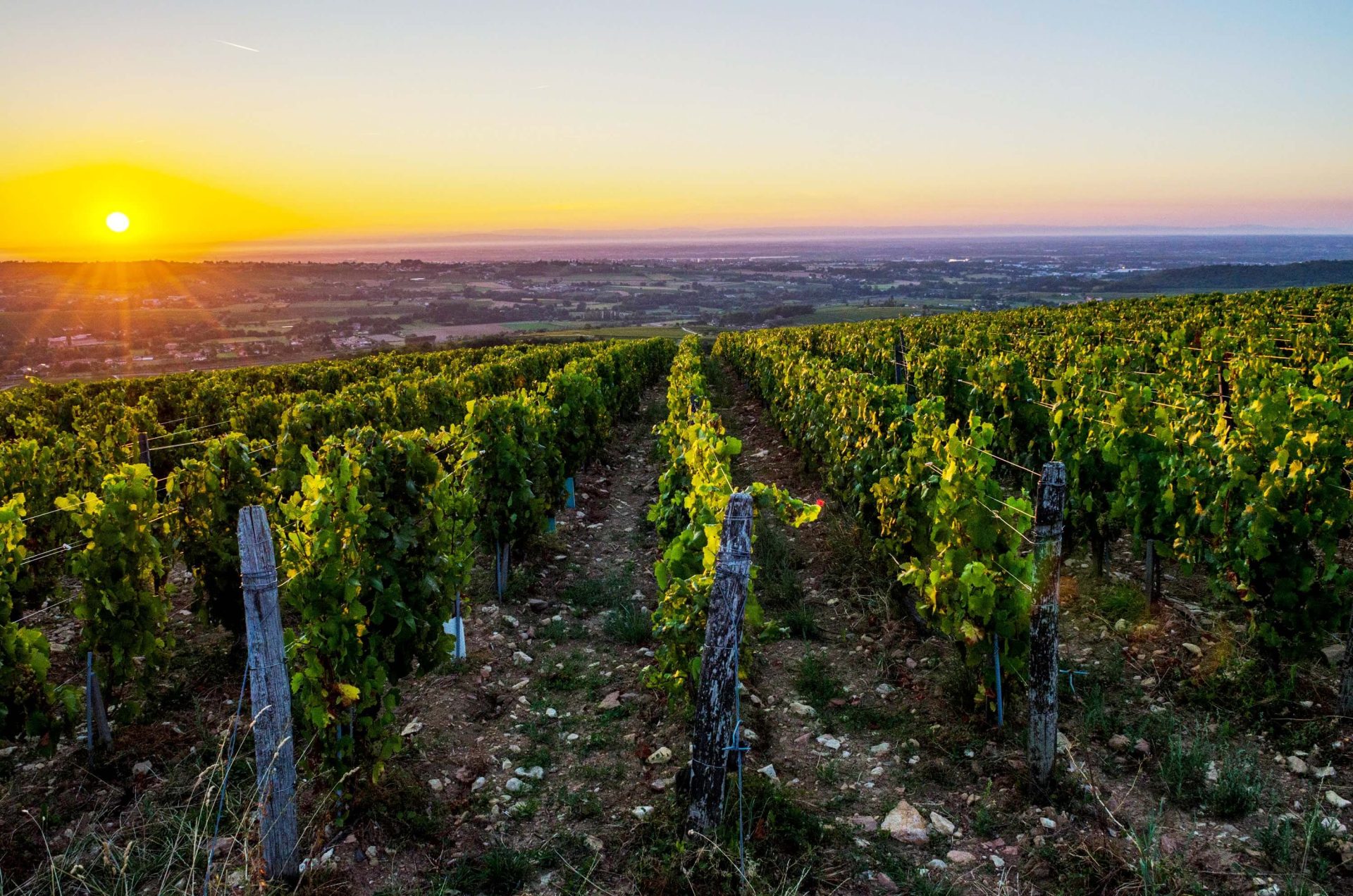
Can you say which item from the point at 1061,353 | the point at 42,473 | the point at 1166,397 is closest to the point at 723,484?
the point at 1166,397

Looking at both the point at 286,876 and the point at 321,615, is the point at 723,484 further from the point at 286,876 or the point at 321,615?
the point at 286,876

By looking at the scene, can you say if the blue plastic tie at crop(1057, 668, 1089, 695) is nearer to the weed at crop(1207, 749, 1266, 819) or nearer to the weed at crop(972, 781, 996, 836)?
the weed at crop(1207, 749, 1266, 819)

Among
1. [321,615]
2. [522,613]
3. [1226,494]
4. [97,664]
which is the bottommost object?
[522,613]

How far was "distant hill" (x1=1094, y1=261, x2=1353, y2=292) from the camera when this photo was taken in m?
108

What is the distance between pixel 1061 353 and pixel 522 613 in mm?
13076

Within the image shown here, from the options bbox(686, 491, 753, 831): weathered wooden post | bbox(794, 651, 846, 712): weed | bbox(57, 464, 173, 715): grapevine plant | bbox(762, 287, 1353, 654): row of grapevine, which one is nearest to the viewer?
bbox(686, 491, 753, 831): weathered wooden post

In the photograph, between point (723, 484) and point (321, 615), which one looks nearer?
point (321, 615)

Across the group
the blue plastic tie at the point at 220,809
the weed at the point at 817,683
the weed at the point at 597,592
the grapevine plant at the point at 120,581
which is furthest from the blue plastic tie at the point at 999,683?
the grapevine plant at the point at 120,581

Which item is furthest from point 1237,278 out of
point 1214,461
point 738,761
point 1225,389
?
point 738,761

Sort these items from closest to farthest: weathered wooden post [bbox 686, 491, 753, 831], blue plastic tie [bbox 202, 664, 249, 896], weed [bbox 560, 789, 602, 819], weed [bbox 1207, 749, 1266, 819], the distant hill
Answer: blue plastic tie [bbox 202, 664, 249, 896] < weathered wooden post [bbox 686, 491, 753, 831] < weed [bbox 1207, 749, 1266, 819] < weed [bbox 560, 789, 602, 819] < the distant hill

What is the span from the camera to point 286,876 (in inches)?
151

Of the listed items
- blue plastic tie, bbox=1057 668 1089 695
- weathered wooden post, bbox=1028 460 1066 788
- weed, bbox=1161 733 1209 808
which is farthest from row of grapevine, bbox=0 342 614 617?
weed, bbox=1161 733 1209 808

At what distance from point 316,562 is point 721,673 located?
248 centimetres

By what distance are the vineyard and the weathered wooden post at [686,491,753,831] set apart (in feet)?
0.06
